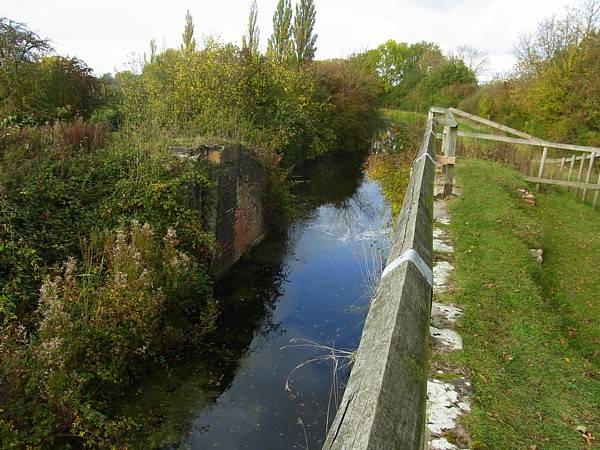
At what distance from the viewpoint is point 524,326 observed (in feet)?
13.1

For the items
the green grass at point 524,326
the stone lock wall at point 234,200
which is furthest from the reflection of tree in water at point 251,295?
the green grass at point 524,326

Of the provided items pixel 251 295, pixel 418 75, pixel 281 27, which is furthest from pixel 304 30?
pixel 251 295

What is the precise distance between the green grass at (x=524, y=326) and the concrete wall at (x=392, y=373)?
5.28 ft

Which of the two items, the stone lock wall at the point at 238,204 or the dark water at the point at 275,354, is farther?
the stone lock wall at the point at 238,204

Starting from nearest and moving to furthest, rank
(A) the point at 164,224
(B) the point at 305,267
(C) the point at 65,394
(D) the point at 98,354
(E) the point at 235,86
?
(C) the point at 65,394 → (D) the point at 98,354 → (A) the point at 164,224 → (B) the point at 305,267 → (E) the point at 235,86

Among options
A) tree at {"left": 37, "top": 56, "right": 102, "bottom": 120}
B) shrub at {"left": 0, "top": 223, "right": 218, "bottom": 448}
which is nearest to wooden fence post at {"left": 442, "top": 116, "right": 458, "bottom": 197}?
shrub at {"left": 0, "top": 223, "right": 218, "bottom": 448}

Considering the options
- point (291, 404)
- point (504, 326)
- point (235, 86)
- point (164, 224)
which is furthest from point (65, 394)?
point (235, 86)

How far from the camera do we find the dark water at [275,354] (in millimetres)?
5484

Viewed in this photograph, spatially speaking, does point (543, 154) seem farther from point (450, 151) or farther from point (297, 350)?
point (297, 350)

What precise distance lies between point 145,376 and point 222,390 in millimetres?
1079

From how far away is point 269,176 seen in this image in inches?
495

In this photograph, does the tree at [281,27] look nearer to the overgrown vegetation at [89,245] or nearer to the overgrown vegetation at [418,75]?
the overgrown vegetation at [418,75]

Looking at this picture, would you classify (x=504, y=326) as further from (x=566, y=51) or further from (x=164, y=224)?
(x=566, y=51)

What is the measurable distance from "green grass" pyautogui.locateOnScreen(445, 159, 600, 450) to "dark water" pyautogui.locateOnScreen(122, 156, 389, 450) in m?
1.45
